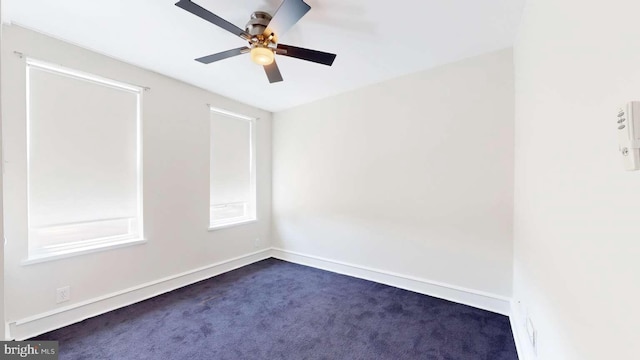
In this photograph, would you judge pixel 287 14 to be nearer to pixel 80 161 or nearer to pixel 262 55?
pixel 262 55

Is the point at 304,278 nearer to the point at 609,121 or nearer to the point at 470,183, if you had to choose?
the point at 470,183

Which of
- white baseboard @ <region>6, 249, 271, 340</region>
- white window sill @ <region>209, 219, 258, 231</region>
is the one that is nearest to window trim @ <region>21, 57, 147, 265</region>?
white baseboard @ <region>6, 249, 271, 340</region>

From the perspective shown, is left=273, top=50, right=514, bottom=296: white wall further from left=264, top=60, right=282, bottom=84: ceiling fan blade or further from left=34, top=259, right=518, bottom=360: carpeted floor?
left=264, top=60, right=282, bottom=84: ceiling fan blade

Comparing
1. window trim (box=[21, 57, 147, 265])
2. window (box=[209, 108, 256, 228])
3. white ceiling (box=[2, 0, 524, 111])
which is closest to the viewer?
white ceiling (box=[2, 0, 524, 111])

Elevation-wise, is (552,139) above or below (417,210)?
above

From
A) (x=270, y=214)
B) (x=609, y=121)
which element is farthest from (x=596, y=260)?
(x=270, y=214)

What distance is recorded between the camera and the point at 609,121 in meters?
0.75

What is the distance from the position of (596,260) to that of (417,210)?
2.15 metres

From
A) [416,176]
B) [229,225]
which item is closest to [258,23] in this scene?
[416,176]

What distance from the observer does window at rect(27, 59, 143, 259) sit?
2191mm

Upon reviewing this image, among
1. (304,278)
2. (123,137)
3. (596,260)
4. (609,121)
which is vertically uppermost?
(123,137)

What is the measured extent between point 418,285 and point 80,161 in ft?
12.3

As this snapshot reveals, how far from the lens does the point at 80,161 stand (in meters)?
2.41

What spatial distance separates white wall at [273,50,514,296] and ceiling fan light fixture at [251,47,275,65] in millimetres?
1677
